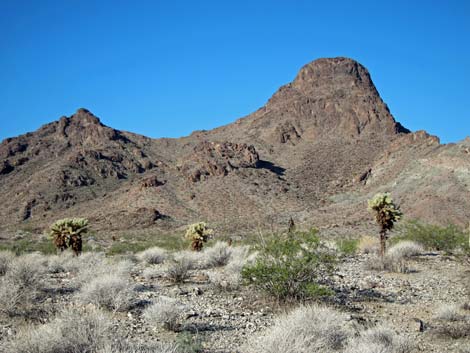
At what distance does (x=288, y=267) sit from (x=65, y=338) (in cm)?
597

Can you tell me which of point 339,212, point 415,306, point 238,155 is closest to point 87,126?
point 238,155

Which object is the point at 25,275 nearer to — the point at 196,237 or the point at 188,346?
the point at 188,346

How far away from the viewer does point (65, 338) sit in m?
6.65

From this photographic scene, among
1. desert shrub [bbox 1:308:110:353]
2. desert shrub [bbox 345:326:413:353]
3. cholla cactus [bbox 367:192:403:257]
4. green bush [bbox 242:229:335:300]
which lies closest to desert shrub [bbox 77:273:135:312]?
green bush [bbox 242:229:335:300]

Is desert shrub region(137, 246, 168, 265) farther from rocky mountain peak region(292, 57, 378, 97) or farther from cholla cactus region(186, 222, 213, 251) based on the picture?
rocky mountain peak region(292, 57, 378, 97)

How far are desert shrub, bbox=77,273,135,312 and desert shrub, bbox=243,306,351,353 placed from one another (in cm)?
358

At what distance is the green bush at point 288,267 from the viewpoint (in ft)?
36.9

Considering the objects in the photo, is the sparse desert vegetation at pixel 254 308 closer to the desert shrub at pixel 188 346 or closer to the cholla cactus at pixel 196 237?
the desert shrub at pixel 188 346

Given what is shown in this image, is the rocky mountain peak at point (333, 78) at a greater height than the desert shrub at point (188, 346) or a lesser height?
greater

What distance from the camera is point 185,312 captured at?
35.4 ft

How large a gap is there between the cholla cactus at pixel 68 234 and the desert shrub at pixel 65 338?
→ 1985cm

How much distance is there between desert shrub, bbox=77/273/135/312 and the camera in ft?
35.2

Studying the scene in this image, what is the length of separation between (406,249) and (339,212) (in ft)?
124

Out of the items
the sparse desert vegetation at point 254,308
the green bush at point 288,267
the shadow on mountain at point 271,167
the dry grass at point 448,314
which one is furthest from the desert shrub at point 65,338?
the shadow on mountain at point 271,167
